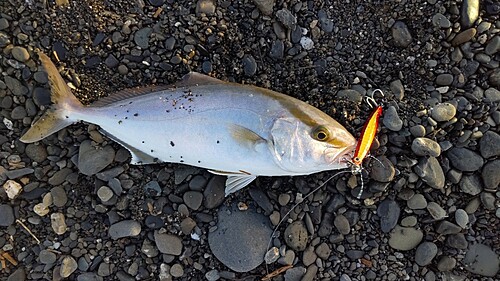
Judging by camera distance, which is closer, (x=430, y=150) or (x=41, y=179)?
(x=430, y=150)

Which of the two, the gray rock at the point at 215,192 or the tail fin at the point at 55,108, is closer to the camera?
the tail fin at the point at 55,108

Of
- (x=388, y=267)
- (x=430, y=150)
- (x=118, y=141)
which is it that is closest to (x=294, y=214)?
(x=388, y=267)

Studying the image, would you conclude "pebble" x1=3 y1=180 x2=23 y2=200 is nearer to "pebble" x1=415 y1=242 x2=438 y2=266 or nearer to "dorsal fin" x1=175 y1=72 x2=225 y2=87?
"dorsal fin" x1=175 y1=72 x2=225 y2=87

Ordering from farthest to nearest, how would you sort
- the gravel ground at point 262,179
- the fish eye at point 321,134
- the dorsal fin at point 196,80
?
the gravel ground at point 262,179 → the dorsal fin at point 196,80 → the fish eye at point 321,134

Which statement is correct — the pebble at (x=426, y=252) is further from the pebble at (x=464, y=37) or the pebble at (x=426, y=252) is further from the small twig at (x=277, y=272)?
the pebble at (x=464, y=37)

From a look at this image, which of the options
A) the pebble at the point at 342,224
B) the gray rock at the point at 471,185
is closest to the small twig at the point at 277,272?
the pebble at the point at 342,224

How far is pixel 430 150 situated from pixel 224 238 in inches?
70.1

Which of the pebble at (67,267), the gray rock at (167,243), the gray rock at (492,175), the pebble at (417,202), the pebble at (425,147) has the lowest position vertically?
the pebble at (67,267)

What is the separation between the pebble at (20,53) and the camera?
358 cm

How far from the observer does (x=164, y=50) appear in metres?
3.60

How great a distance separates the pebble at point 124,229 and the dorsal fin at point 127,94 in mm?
989

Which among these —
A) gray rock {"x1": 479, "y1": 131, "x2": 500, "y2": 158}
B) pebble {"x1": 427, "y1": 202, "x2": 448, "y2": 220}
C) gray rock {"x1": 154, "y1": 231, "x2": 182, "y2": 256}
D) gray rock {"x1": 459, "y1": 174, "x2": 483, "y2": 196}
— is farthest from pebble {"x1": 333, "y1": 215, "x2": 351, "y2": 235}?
gray rock {"x1": 154, "y1": 231, "x2": 182, "y2": 256}

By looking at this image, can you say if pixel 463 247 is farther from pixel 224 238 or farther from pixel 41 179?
pixel 41 179

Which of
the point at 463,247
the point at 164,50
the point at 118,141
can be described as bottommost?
the point at 463,247
